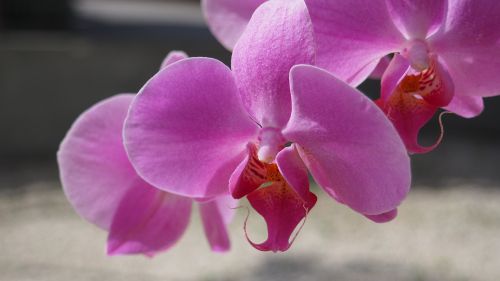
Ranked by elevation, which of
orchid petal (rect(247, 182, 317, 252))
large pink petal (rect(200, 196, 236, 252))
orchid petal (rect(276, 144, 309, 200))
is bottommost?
large pink petal (rect(200, 196, 236, 252))

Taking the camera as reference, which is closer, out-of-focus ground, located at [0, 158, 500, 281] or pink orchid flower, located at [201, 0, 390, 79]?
pink orchid flower, located at [201, 0, 390, 79]

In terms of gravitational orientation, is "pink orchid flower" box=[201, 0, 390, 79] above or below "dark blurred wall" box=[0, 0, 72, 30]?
above

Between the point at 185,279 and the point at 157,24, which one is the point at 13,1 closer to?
the point at 157,24

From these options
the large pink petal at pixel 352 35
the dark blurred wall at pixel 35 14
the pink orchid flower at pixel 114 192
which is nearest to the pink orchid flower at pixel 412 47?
the large pink petal at pixel 352 35

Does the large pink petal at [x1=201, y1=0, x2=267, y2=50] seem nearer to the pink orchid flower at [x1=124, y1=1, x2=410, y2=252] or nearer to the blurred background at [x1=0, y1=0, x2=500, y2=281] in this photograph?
the pink orchid flower at [x1=124, y1=1, x2=410, y2=252]

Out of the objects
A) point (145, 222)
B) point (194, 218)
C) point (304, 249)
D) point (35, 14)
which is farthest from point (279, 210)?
point (35, 14)

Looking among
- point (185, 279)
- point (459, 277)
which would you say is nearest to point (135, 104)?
point (185, 279)

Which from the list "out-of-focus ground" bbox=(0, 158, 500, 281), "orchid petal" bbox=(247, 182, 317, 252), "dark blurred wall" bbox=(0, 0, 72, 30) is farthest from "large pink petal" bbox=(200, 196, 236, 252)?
"dark blurred wall" bbox=(0, 0, 72, 30)
